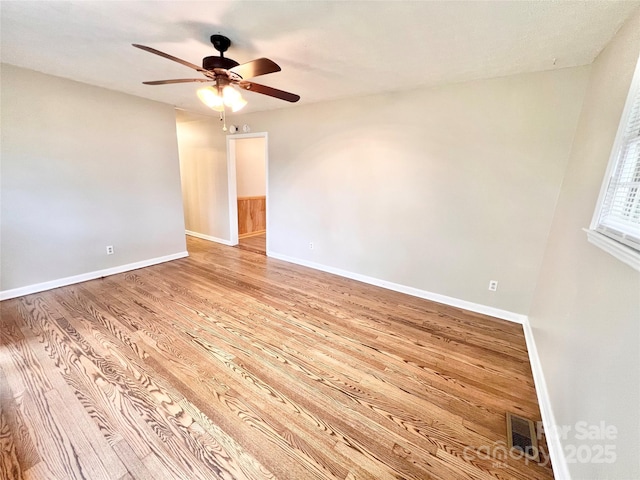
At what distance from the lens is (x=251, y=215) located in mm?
5871

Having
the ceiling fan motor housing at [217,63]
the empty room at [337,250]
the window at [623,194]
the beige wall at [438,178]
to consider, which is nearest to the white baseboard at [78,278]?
the empty room at [337,250]

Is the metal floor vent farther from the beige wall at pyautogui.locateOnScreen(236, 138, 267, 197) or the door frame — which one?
the beige wall at pyautogui.locateOnScreen(236, 138, 267, 197)

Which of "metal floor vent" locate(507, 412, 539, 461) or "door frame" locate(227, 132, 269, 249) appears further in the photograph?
"door frame" locate(227, 132, 269, 249)

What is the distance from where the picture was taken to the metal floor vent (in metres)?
1.38

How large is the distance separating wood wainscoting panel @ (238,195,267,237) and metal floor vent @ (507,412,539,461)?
5.22 metres

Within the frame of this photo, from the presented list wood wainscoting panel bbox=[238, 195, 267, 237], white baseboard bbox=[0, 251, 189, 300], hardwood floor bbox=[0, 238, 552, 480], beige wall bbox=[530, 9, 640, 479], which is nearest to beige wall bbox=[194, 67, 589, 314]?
beige wall bbox=[530, 9, 640, 479]

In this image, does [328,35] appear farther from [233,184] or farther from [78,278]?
[78,278]

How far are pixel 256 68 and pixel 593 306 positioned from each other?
2.40 metres

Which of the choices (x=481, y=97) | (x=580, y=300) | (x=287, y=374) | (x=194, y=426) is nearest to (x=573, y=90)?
(x=481, y=97)

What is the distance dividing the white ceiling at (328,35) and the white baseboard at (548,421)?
231 cm

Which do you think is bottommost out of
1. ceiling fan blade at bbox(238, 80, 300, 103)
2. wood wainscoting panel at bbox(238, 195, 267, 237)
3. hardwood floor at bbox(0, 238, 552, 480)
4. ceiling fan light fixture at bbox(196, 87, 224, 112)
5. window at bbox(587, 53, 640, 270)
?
hardwood floor at bbox(0, 238, 552, 480)

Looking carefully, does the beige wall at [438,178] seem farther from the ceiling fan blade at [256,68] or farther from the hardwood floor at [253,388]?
the ceiling fan blade at [256,68]

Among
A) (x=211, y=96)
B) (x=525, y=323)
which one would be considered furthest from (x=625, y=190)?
(x=211, y=96)

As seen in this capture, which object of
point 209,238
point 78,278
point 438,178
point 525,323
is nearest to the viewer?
point 525,323
